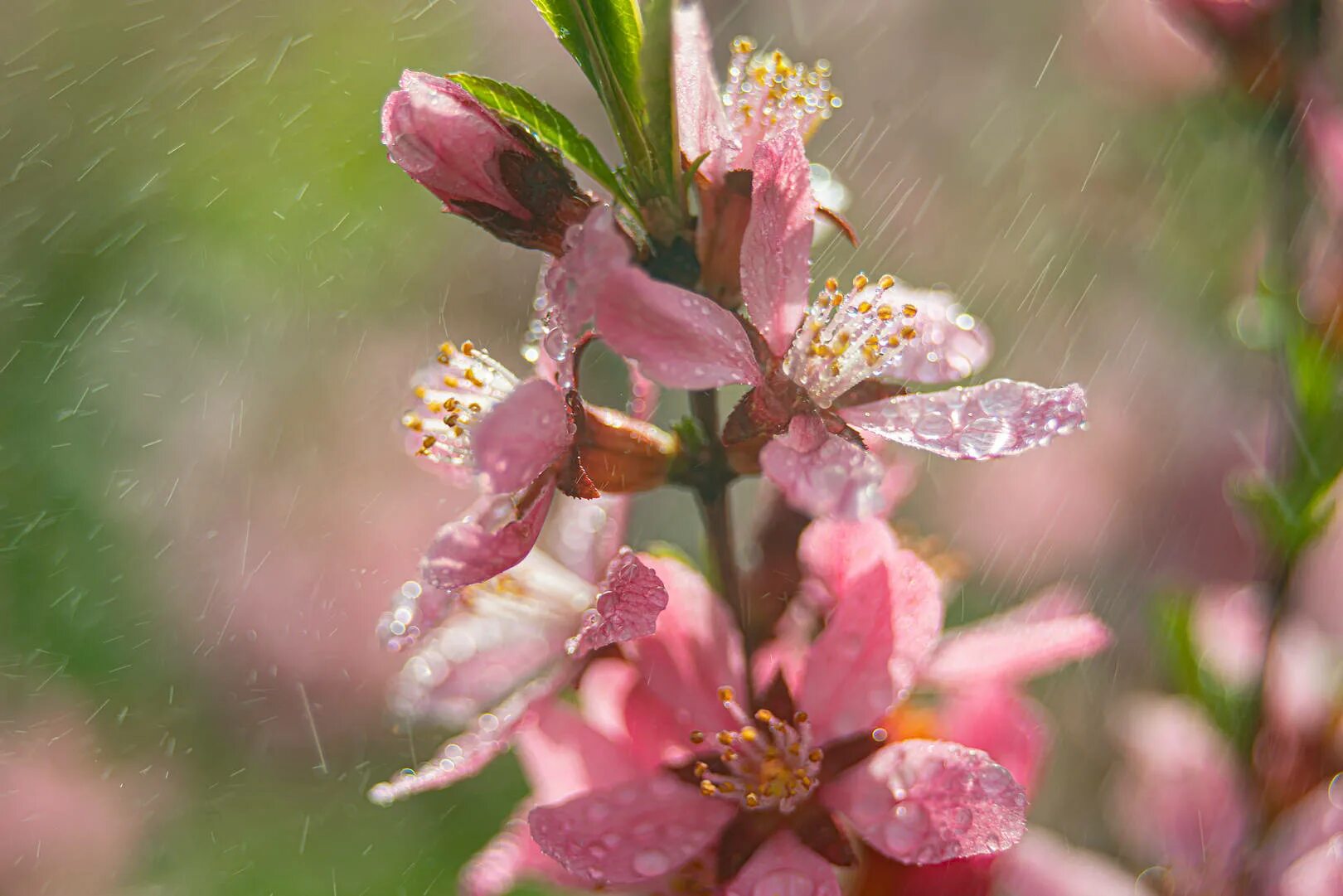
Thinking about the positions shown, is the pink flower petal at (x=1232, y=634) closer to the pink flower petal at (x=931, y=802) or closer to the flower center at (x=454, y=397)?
the pink flower petal at (x=931, y=802)

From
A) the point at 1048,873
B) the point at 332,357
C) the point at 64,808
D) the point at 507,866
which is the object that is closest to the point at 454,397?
the point at 507,866

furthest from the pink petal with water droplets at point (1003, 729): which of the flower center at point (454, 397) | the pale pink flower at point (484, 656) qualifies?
the flower center at point (454, 397)

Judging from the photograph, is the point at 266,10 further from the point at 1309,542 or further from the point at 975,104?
the point at 1309,542

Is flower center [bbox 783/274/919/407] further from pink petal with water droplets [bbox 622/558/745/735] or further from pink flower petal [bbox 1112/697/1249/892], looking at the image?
pink flower petal [bbox 1112/697/1249/892]

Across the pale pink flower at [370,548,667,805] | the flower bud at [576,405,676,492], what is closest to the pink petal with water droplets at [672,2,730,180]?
the flower bud at [576,405,676,492]

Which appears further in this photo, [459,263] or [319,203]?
[459,263]

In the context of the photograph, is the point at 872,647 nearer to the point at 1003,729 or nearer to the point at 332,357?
the point at 1003,729

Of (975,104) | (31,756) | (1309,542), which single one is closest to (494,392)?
(1309,542)
